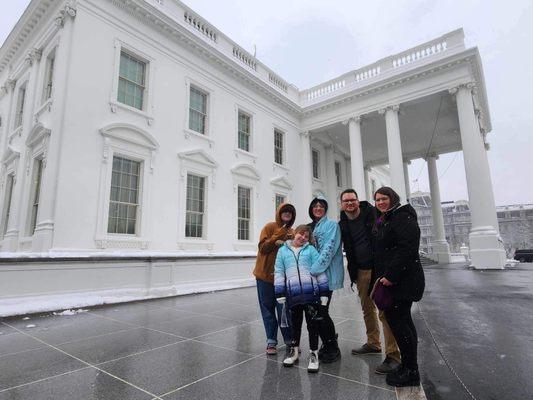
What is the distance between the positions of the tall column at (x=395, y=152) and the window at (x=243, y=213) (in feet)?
24.3

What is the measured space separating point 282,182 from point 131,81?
356 inches

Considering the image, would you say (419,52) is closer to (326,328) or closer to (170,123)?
(170,123)

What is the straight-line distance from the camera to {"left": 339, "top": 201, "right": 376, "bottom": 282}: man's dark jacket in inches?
142

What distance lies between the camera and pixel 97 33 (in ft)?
33.7

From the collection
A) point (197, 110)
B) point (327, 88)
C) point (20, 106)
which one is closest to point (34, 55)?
point (20, 106)

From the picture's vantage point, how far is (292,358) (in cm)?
331

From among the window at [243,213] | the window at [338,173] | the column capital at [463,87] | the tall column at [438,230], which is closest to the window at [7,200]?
the window at [243,213]

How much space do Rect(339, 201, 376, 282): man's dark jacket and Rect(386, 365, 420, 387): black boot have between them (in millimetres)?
A: 1096

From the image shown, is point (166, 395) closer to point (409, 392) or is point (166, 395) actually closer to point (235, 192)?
point (409, 392)

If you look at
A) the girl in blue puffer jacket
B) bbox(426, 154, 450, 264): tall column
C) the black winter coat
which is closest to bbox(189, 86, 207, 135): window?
the girl in blue puffer jacket

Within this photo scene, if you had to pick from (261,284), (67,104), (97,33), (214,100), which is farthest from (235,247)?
(261,284)

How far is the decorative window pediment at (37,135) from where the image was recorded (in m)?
A: 9.70

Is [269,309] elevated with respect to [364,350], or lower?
elevated

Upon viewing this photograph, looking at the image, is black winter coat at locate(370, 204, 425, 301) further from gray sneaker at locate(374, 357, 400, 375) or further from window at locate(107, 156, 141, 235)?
window at locate(107, 156, 141, 235)
